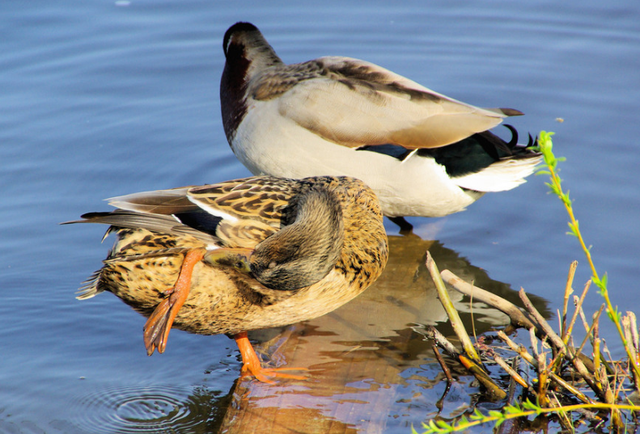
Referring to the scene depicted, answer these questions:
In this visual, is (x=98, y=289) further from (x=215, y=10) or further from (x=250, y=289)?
(x=215, y=10)

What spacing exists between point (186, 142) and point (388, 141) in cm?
241

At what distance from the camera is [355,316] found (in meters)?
4.02

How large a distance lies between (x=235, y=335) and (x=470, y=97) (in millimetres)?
4075

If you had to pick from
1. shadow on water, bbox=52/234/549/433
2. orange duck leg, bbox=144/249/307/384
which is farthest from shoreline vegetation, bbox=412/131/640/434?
orange duck leg, bbox=144/249/307/384

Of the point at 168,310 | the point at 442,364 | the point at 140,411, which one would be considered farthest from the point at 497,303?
the point at 140,411

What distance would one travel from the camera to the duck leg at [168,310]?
9.54ft

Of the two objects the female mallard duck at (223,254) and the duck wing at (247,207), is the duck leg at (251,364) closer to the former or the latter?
the female mallard duck at (223,254)

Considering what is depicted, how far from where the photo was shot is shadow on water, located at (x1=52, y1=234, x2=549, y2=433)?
10.2 ft

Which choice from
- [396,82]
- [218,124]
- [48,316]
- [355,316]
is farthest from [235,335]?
[218,124]

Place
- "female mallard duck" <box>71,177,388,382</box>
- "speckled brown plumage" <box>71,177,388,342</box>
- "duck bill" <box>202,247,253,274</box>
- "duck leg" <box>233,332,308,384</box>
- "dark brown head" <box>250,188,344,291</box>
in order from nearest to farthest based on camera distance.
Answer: "dark brown head" <box>250,188,344,291</box> → "duck bill" <box>202,247,253,274</box> → "female mallard duck" <box>71,177,388,382</box> → "speckled brown plumage" <box>71,177,388,342</box> → "duck leg" <box>233,332,308,384</box>

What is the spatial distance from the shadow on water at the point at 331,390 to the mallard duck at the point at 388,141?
2.87 ft

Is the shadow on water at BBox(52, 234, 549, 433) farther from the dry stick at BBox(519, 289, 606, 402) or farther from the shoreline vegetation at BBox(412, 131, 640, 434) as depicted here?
the dry stick at BBox(519, 289, 606, 402)

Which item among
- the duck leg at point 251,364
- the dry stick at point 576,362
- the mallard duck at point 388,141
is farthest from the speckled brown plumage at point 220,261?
the mallard duck at point 388,141

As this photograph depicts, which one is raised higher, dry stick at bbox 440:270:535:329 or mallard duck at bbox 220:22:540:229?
mallard duck at bbox 220:22:540:229
